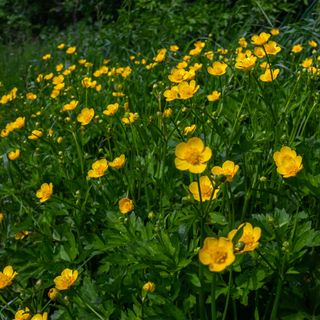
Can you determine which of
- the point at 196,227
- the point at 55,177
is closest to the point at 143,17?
the point at 55,177

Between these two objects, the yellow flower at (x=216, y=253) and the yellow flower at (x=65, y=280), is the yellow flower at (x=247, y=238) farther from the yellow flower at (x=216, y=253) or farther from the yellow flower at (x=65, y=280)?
the yellow flower at (x=65, y=280)

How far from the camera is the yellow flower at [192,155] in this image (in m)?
1.34

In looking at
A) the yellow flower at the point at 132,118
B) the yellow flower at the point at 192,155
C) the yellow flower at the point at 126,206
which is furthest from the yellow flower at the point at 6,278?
the yellow flower at the point at 132,118

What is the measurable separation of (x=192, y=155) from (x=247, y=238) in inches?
11.0

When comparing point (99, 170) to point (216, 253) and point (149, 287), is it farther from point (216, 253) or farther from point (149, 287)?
point (216, 253)

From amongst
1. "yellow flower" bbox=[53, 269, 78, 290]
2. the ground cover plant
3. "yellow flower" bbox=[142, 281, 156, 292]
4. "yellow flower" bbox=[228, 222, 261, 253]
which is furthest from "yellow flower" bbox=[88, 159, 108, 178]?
"yellow flower" bbox=[228, 222, 261, 253]

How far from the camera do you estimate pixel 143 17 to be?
18.0 feet

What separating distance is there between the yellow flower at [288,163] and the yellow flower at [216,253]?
1.48 ft

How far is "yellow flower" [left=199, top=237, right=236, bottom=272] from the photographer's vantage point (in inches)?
42.9

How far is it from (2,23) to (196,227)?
28.4 ft

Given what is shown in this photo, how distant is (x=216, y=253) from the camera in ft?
3.65

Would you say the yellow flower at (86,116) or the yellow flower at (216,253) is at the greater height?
the yellow flower at (216,253)

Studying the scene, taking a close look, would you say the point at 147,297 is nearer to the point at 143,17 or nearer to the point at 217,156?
the point at 217,156

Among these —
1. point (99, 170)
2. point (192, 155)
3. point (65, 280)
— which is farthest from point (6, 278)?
point (192, 155)
